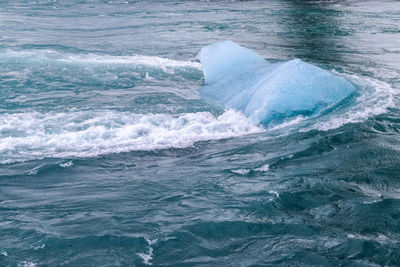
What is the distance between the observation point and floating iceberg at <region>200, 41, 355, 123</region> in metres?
9.67

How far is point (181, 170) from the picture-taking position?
7.35 metres

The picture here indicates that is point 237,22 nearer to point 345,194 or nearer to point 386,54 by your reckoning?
point 386,54

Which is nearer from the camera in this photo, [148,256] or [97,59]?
[148,256]

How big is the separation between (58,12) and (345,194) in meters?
26.3

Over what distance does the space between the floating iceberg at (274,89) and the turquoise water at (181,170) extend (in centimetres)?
32

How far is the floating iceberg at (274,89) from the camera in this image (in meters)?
9.67

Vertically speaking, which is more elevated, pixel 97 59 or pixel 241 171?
pixel 97 59

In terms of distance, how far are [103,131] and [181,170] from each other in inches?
97.2

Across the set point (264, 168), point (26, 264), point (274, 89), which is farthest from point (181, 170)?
point (274, 89)

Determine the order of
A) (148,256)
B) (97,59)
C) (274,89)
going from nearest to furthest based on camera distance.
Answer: (148,256) → (274,89) → (97,59)

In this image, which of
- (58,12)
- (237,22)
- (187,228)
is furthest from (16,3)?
(187,228)

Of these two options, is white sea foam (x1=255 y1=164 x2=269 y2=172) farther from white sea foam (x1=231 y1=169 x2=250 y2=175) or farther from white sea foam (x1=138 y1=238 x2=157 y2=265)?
white sea foam (x1=138 y1=238 x2=157 y2=265)

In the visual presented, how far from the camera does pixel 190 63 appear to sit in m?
15.5

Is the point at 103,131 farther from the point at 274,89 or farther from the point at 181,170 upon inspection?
the point at 274,89
